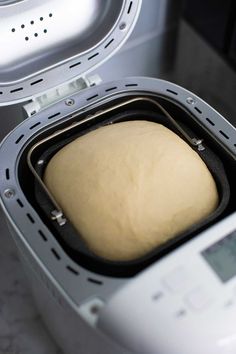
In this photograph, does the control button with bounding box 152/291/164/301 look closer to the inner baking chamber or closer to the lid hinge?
the inner baking chamber

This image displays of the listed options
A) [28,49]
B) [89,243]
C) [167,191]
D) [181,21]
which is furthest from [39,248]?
[181,21]

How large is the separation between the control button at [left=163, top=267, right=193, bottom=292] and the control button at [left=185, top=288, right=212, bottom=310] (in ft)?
0.04

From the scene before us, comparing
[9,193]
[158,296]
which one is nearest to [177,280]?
[158,296]

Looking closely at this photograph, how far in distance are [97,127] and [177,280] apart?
0.31 meters

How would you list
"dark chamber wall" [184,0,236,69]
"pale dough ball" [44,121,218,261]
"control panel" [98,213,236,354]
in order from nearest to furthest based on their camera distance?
"control panel" [98,213,236,354], "pale dough ball" [44,121,218,261], "dark chamber wall" [184,0,236,69]

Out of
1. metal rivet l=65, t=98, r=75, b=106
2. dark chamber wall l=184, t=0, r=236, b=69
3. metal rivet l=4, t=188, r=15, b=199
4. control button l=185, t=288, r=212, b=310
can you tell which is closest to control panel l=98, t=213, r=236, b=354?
control button l=185, t=288, r=212, b=310

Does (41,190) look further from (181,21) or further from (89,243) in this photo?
(181,21)

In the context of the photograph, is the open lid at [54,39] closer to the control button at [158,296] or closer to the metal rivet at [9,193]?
the metal rivet at [9,193]

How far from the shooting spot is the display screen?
58 cm

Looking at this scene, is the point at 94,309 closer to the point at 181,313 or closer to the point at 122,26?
the point at 181,313

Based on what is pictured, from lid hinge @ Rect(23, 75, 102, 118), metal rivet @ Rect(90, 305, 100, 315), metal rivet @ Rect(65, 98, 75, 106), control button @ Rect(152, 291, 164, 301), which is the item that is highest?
lid hinge @ Rect(23, 75, 102, 118)

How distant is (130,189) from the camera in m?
0.67

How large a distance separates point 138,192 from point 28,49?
11.7 inches

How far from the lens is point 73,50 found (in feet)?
2.70
